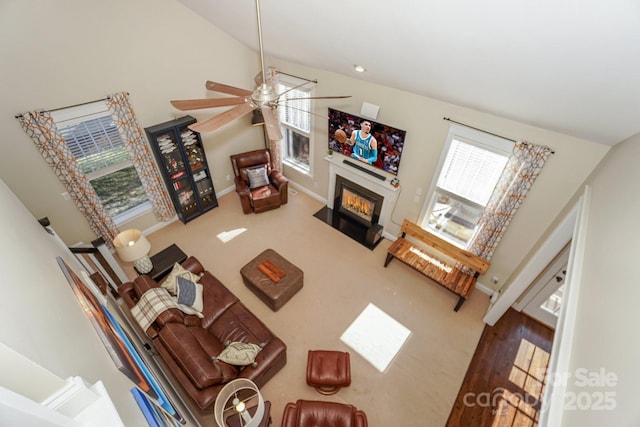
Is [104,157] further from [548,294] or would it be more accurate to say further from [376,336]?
[548,294]

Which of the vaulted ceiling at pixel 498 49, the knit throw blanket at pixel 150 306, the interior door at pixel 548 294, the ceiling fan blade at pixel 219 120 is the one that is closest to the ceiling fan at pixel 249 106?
the ceiling fan blade at pixel 219 120

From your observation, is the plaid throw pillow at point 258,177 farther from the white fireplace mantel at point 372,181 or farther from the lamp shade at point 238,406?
the lamp shade at point 238,406

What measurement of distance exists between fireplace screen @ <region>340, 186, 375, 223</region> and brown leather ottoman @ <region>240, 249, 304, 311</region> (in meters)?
1.96

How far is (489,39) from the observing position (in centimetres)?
198

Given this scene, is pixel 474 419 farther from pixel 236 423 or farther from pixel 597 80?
pixel 597 80

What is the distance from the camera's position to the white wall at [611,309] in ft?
3.44

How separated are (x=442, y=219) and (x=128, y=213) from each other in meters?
5.62

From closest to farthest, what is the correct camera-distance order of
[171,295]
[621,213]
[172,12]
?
[621,213] < [171,295] < [172,12]

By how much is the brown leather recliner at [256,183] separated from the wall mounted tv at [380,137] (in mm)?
1565

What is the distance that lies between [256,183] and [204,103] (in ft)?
12.3

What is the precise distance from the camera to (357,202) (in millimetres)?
5707

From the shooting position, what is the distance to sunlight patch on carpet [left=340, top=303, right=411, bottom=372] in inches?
154

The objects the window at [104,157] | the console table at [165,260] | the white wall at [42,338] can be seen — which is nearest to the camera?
the white wall at [42,338]

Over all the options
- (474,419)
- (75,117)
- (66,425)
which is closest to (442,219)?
(474,419)
